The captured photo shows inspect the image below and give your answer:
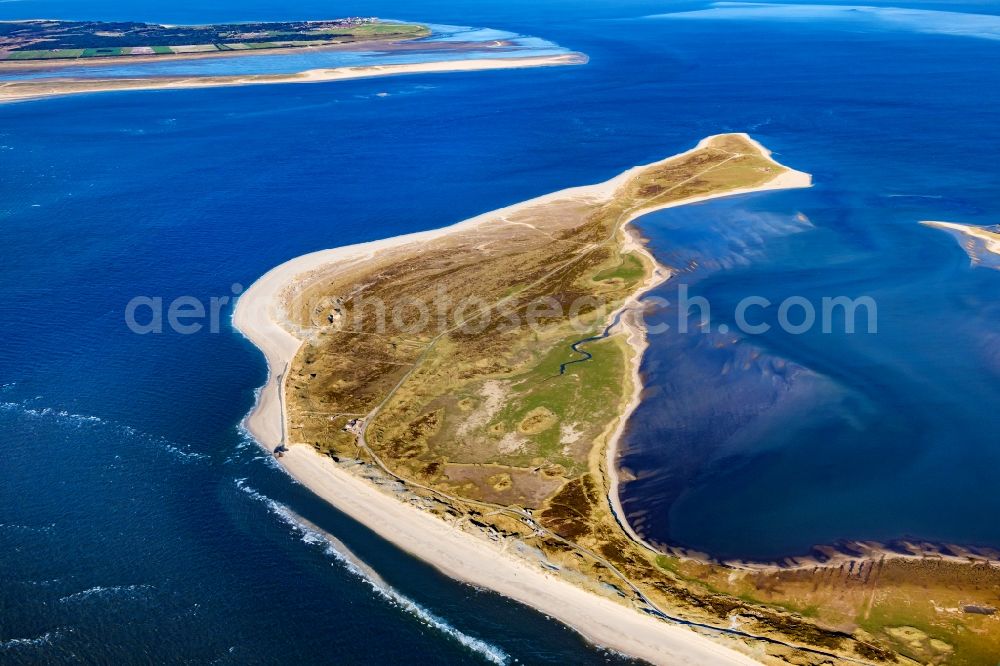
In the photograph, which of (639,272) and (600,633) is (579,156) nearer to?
(639,272)

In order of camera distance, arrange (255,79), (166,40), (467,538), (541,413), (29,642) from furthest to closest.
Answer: (166,40) < (255,79) < (541,413) < (467,538) < (29,642)

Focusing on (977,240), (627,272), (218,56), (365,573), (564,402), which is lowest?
(365,573)

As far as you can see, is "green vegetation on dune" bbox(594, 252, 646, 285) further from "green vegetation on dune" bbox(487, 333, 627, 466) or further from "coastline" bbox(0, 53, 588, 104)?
"coastline" bbox(0, 53, 588, 104)

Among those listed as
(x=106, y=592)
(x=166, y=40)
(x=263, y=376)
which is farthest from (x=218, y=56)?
(x=106, y=592)

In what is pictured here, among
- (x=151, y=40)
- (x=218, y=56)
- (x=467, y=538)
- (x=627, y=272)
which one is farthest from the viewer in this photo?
(x=151, y=40)

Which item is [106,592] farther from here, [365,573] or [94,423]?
[94,423]

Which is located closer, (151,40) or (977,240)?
(977,240)

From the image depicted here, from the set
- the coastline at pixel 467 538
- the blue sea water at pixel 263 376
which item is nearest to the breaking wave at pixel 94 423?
the blue sea water at pixel 263 376

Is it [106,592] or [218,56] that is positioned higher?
[218,56]

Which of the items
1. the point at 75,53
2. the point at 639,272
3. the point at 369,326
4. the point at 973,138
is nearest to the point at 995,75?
the point at 973,138
